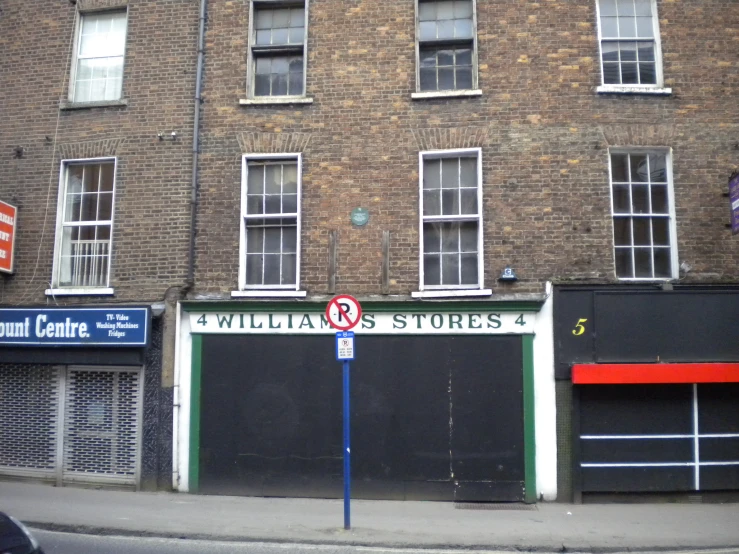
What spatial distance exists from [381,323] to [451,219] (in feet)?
6.86

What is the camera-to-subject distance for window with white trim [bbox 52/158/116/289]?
1221 cm

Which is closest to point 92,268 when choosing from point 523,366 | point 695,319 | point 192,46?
point 192,46

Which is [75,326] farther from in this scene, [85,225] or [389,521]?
[389,521]

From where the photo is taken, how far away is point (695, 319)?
10969mm

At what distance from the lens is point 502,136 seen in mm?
11570

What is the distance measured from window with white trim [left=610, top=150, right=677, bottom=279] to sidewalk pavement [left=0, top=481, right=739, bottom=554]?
3.75 meters

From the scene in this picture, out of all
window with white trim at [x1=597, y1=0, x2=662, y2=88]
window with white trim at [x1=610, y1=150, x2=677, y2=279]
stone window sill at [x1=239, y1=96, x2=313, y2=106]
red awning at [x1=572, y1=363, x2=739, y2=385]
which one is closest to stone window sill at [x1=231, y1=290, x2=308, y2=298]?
stone window sill at [x1=239, y1=96, x2=313, y2=106]

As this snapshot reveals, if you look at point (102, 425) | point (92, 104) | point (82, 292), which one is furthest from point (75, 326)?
point (92, 104)

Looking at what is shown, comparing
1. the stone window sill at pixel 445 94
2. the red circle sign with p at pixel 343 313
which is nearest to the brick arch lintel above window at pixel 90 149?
the stone window sill at pixel 445 94

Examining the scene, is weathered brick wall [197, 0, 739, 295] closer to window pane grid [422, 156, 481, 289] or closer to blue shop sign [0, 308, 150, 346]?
window pane grid [422, 156, 481, 289]

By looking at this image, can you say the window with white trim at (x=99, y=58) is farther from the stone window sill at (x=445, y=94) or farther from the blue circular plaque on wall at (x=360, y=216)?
the stone window sill at (x=445, y=94)

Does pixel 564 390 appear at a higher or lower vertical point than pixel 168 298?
lower

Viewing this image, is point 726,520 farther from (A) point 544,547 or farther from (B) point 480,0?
(B) point 480,0

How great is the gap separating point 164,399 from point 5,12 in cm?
793
